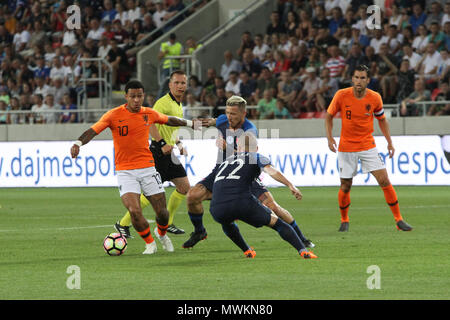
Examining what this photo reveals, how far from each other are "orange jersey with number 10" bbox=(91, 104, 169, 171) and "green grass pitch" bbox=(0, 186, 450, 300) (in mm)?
1118

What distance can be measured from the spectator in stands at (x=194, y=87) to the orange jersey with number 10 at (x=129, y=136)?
51.4ft

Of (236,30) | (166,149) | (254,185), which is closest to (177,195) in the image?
(166,149)

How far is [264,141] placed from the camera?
24047 millimetres

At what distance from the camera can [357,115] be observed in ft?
46.2

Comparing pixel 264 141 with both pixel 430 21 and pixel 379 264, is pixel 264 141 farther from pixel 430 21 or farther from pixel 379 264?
pixel 379 264

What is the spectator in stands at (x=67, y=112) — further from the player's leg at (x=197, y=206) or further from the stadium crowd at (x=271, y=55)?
the player's leg at (x=197, y=206)

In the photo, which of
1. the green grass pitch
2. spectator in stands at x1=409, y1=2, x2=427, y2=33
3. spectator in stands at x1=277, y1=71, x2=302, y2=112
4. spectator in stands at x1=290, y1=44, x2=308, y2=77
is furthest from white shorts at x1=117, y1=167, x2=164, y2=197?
spectator in stands at x1=409, y1=2, x2=427, y2=33

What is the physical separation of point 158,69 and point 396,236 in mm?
17636

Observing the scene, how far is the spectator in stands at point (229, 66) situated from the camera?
28188mm

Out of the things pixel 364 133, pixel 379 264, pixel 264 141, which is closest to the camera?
pixel 379 264

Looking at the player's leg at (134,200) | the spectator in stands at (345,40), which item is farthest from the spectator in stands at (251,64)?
the player's leg at (134,200)

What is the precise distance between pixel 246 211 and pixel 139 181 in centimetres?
181

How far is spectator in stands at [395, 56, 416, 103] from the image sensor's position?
2377 cm

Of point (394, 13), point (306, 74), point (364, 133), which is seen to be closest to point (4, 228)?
point (364, 133)
